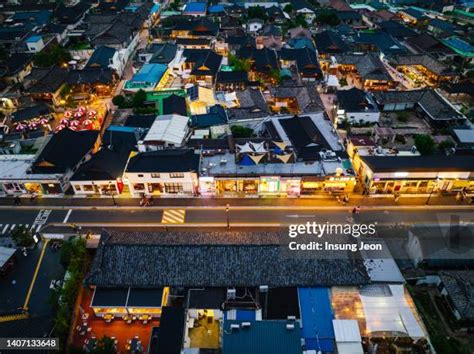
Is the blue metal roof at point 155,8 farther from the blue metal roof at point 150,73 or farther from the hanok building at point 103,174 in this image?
the hanok building at point 103,174

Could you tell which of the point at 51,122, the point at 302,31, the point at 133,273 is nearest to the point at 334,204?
the point at 133,273

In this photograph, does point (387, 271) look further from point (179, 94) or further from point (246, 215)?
point (179, 94)

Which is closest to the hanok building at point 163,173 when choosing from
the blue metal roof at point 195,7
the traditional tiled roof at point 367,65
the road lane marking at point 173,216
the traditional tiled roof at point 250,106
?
the road lane marking at point 173,216

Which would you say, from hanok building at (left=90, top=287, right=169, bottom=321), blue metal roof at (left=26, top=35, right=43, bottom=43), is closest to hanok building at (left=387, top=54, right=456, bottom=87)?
hanok building at (left=90, top=287, right=169, bottom=321)

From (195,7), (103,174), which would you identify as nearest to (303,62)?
(103,174)

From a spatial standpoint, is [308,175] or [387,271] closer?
[387,271]

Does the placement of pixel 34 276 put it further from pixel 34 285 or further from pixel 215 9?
pixel 215 9

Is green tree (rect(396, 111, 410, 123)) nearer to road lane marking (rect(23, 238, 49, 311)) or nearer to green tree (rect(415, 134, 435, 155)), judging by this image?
green tree (rect(415, 134, 435, 155))
